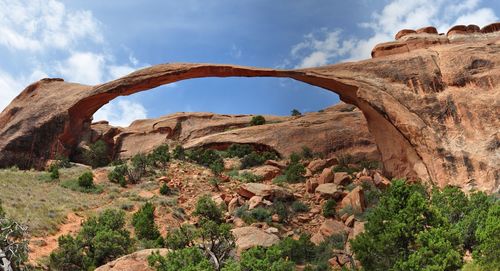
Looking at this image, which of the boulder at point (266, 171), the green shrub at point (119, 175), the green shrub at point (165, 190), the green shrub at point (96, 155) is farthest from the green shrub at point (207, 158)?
the green shrub at point (96, 155)

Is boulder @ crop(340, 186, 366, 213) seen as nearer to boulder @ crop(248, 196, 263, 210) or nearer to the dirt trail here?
boulder @ crop(248, 196, 263, 210)

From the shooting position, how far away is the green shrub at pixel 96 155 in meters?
31.8

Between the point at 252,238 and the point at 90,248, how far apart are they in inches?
222

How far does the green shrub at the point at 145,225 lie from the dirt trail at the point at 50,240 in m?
2.22

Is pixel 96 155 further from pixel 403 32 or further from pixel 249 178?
pixel 403 32

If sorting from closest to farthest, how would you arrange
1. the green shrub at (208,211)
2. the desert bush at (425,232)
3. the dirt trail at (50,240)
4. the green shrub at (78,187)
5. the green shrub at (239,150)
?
the desert bush at (425,232) < the dirt trail at (50,240) < the green shrub at (208,211) < the green shrub at (78,187) < the green shrub at (239,150)

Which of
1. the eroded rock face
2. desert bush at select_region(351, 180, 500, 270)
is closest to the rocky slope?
the eroded rock face

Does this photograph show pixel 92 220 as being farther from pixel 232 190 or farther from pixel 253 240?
pixel 232 190

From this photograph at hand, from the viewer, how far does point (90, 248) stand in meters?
16.4

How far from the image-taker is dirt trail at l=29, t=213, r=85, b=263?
52.7ft

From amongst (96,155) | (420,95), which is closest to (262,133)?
(96,155)

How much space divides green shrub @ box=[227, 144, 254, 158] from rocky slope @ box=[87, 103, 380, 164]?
0.56 meters

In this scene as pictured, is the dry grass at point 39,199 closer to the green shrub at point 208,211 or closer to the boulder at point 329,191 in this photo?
the green shrub at point 208,211

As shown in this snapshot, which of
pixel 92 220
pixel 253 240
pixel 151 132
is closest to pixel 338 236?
pixel 253 240
